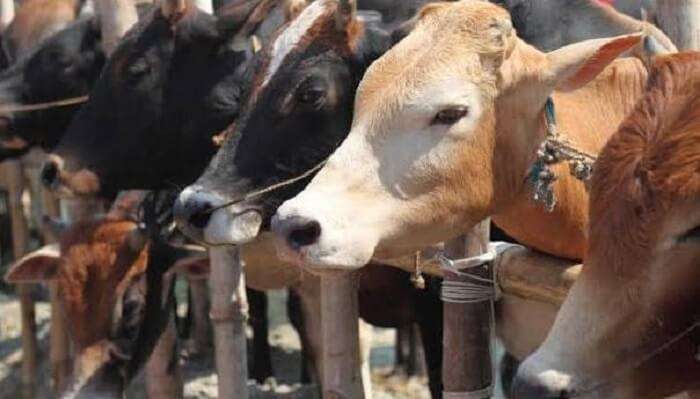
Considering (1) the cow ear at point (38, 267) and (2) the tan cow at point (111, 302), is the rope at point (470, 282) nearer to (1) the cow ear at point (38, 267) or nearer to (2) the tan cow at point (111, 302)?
(2) the tan cow at point (111, 302)

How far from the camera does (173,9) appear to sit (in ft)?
15.1

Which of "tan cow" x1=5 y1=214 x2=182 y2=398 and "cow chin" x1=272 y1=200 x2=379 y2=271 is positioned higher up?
"cow chin" x1=272 y1=200 x2=379 y2=271

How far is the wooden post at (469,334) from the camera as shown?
350 cm

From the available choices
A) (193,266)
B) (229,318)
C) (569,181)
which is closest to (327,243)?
(569,181)

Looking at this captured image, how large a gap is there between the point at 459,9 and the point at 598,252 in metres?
0.88

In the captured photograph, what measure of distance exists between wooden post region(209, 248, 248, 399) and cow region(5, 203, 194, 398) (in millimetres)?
523

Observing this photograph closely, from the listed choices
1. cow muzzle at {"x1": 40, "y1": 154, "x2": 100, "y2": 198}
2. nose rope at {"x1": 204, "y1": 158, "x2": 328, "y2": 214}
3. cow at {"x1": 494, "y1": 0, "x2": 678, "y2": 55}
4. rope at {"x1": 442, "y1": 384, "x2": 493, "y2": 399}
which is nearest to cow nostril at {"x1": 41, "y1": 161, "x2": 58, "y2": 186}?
cow muzzle at {"x1": 40, "y1": 154, "x2": 100, "y2": 198}

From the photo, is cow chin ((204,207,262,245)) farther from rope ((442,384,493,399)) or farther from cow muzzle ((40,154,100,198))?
cow muzzle ((40,154,100,198))

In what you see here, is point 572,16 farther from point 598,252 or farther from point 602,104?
point 598,252

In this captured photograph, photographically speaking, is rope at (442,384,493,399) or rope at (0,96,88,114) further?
rope at (0,96,88,114)

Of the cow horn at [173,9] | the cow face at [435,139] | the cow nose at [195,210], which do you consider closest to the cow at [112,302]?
the cow horn at [173,9]

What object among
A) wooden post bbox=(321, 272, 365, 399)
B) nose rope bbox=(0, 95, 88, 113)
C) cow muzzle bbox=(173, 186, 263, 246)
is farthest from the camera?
nose rope bbox=(0, 95, 88, 113)

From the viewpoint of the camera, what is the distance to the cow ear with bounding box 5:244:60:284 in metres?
5.18

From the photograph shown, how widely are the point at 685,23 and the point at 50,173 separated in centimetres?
228
